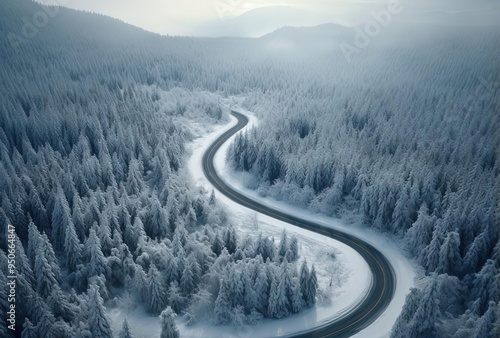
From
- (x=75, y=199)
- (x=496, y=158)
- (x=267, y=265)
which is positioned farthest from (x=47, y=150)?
(x=496, y=158)

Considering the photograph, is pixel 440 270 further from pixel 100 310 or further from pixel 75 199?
pixel 75 199

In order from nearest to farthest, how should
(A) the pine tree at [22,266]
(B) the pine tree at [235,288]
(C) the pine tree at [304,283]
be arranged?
(A) the pine tree at [22,266], (B) the pine tree at [235,288], (C) the pine tree at [304,283]

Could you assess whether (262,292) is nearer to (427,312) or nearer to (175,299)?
(175,299)

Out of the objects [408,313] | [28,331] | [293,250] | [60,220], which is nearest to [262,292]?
[293,250]

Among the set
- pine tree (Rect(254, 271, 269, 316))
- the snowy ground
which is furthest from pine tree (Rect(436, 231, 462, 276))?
pine tree (Rect(254, 271, 269, 316))

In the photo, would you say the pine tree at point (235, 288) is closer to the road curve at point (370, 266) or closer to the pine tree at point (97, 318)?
the road curve at point (370, 266)

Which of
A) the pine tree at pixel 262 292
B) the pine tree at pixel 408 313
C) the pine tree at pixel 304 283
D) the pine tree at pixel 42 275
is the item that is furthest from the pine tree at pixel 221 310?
the pine tree at pixel 408 313
